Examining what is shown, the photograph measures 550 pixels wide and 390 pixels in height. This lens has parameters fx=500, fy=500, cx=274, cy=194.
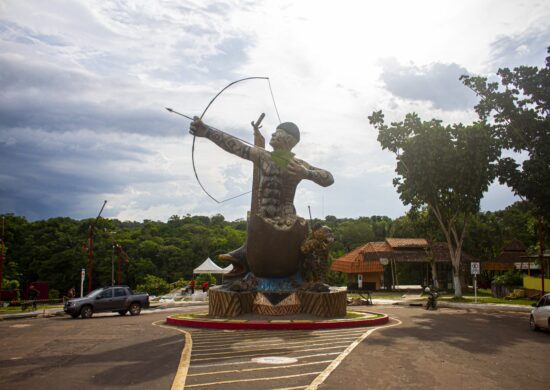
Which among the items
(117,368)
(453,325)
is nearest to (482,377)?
(117,368)

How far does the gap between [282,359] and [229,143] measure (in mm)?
10606

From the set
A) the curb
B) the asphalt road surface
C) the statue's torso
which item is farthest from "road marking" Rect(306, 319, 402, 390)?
the curb

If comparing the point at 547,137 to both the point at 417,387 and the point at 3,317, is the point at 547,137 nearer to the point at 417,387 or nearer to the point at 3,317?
the point at 417,387

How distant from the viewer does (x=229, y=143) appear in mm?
18750

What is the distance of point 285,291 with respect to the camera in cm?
1819

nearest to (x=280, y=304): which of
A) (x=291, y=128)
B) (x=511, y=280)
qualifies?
(x=291, y=128)

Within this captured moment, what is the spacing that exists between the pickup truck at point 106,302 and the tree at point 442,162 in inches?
693

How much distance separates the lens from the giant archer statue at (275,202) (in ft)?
59.2

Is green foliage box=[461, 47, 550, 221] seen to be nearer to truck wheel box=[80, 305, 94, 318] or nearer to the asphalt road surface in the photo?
the asphalt road surface

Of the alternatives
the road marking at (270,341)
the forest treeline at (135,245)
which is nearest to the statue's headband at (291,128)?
the road marking at (270,341)

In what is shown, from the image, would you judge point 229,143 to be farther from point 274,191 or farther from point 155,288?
point 155,288

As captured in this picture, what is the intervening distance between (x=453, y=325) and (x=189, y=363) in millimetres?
10709

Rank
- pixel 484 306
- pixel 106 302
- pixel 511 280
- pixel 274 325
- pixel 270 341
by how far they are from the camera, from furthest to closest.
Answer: pixel 511 280, pixel 484 306, pixel 106 302, pixel 274 325, pixel 270 341

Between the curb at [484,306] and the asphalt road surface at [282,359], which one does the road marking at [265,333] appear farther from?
the curb at [484,306]
